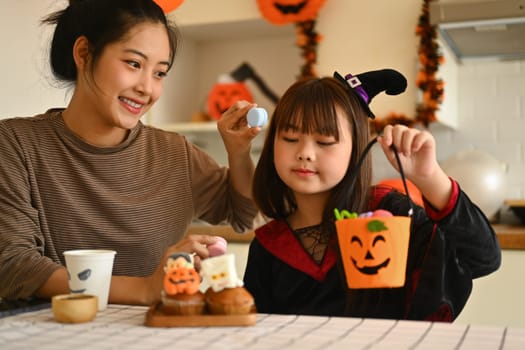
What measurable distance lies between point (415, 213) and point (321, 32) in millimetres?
1870

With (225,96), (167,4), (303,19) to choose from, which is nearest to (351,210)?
(167,4)

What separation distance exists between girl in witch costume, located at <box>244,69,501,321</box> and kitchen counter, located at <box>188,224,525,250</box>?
4.41 feet

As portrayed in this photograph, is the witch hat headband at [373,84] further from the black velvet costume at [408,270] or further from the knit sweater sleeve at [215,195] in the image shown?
the knit sweater sleeve at [215,195]

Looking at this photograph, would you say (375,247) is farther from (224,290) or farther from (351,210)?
(351,210)

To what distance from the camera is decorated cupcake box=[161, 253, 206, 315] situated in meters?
1.00

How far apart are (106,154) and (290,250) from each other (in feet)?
1.53

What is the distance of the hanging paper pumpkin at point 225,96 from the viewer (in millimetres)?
3297

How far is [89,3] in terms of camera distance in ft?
4.98

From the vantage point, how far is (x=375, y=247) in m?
0.93

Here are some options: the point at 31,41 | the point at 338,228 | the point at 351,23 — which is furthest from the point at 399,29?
the point at 338,228

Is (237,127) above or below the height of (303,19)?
below

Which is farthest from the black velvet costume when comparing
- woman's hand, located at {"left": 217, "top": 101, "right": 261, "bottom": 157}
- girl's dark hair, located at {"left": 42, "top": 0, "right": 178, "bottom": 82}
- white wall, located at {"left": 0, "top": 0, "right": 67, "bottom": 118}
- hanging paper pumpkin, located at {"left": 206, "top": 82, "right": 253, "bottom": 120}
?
hanging paper pumpkin, located at {"left": 206, "top": 82, "right": 253, "bottom": 120}

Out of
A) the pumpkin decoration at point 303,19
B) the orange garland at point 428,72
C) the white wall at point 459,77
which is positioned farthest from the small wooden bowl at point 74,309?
the pumpkin decoration at point 303,19

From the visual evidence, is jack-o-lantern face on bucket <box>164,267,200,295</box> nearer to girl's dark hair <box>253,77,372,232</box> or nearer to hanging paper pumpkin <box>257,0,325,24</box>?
girl's dark hair <box>253,77,372,232</box>
